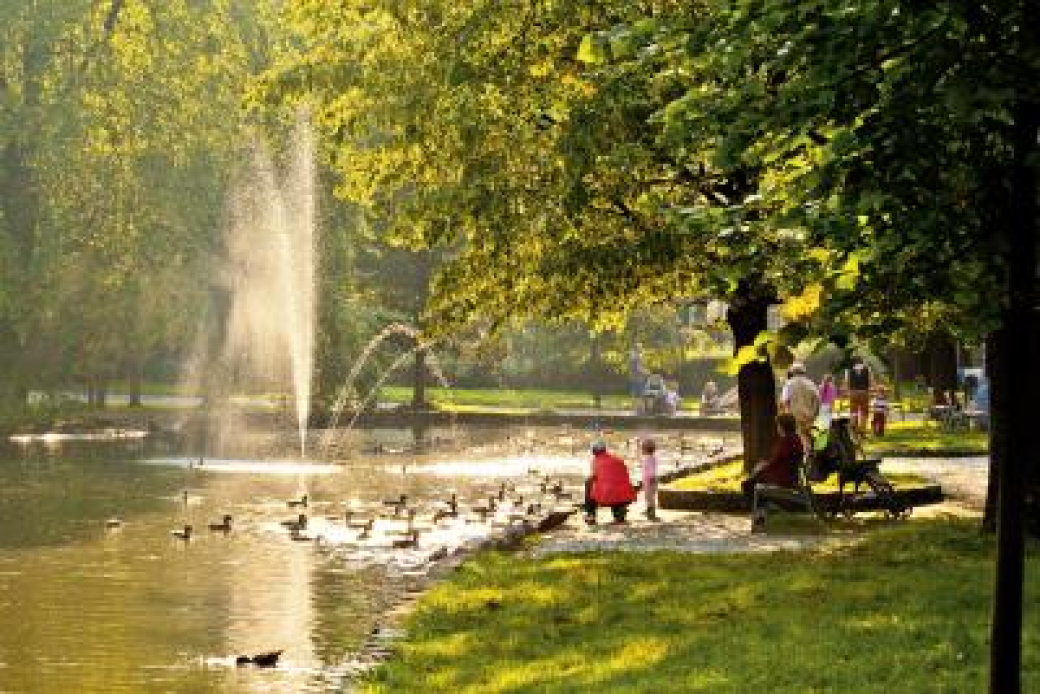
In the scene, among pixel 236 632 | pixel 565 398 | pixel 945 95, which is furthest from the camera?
pixel 565 398

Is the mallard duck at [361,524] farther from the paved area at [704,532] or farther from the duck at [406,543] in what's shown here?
the paved area at [704,532]

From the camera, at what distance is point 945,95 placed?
771 centimetres

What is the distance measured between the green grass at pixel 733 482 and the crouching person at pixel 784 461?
2.54m

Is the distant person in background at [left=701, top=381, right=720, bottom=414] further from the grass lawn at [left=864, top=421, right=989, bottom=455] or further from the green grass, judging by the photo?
the green grass

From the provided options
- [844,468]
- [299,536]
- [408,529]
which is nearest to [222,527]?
[299,536]

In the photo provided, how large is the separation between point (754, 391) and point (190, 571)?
9.01 m

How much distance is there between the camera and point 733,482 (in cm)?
2680

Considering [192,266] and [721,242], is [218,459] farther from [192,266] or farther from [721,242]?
[721,242]

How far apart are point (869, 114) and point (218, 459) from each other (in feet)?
112

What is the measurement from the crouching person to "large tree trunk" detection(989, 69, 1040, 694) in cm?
1198

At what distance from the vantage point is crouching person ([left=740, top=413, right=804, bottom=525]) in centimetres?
2106

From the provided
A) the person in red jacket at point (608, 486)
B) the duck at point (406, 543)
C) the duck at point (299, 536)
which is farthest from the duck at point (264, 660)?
the duck at point (299, 536)

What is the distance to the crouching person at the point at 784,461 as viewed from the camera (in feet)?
69.1

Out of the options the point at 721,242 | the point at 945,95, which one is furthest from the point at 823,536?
the point at 945,95
